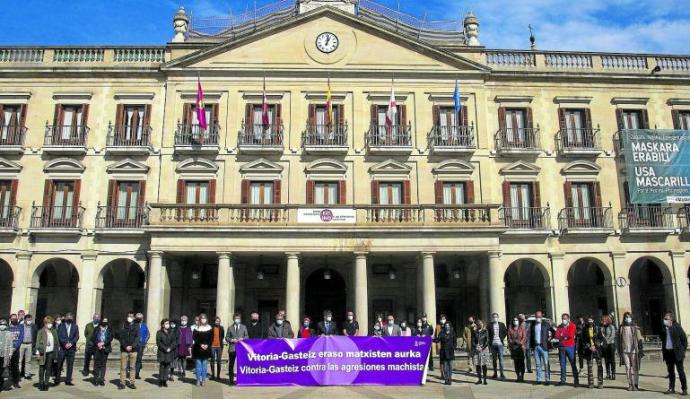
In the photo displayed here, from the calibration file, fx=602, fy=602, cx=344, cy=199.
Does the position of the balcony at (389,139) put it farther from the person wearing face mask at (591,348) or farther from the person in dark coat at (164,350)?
the person in dark coat at (164,350)

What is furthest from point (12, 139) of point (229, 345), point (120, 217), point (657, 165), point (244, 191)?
point (657, 165)

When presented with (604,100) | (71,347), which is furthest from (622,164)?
(71,347)

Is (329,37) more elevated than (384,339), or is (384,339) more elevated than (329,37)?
(329,37)

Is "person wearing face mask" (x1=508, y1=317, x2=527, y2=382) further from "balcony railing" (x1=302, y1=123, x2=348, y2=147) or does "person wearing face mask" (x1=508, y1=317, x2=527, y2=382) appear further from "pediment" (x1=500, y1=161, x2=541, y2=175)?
"balcony railing" (x1=302, y1=123, x2=348, y2=147)

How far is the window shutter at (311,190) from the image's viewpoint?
2866 centimetres

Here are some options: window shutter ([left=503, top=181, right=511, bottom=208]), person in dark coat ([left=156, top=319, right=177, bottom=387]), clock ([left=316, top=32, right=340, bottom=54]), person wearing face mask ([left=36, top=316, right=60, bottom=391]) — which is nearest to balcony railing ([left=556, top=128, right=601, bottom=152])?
window shutter ([left=503, top=181, right=511, bottom=208])

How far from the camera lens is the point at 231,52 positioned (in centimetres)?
3033

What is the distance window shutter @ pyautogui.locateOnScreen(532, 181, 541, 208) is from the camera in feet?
96.9

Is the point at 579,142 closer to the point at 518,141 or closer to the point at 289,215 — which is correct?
the point at 518,141

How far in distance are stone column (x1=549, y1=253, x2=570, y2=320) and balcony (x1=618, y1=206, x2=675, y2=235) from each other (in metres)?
3.61

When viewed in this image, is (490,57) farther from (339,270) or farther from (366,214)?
(339,270)

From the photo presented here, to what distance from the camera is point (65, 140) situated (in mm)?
29391

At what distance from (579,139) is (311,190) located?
13829 mm

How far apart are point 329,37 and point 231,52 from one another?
501 centimetres
